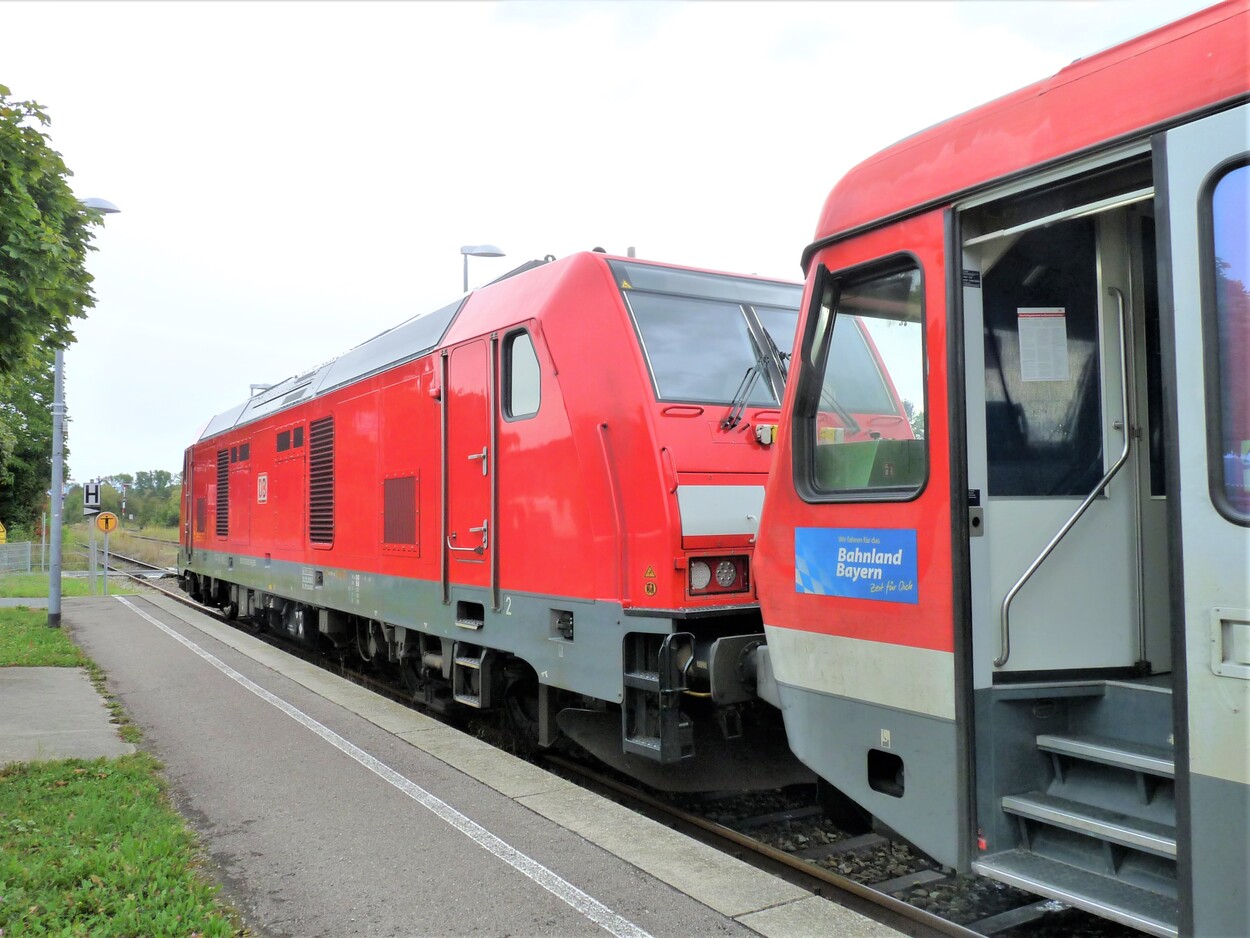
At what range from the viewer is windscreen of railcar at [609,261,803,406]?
5.79 m

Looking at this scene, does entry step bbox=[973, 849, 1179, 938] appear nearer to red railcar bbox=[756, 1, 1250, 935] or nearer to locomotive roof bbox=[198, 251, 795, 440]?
red railcar bbox=[756, 1, 1250, 935]

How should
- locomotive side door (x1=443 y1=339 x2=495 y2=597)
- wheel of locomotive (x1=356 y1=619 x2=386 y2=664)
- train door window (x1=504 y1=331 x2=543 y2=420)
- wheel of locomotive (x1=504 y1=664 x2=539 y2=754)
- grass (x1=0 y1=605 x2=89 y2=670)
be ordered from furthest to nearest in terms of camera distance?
1. grass (x1=0 y1=605 x2=89 y2=670)
2. wheel of locomotive (x1=356 y1=619 x2=386 y2=664)
3. wheel of locomotive (x1=504 y1=664 x2=539 y2=754)
4. locomotive side door (x1=443 y1=339 x2=495 y2=597)
5. train door window (x1=504 y1=331 x2=543 y2=420)

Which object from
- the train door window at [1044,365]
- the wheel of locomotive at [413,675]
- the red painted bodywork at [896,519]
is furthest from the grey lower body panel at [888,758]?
the wheel of locomotive at [413,675]

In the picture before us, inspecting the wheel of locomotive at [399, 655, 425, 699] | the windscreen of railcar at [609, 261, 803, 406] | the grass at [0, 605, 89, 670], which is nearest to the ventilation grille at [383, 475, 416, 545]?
the wheel of locomotive at [399, 655, 425, 699]

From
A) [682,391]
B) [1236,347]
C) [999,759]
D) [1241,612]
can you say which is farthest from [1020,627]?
[682,391]

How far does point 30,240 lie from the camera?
650 cm

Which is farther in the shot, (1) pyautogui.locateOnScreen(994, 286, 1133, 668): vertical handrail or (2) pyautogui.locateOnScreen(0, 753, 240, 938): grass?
(2) pyautogui.locateOnScreen(0, 753, 240, 938): grass

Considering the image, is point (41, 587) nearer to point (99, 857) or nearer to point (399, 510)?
point (399, 510)

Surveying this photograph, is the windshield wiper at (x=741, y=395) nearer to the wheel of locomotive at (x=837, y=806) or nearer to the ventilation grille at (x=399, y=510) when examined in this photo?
the wheel of locomotive at (x=837, y=806)

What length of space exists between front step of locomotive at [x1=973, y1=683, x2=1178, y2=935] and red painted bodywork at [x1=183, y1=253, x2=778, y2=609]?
2.09 metres

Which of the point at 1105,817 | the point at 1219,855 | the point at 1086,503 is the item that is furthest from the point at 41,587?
the point at 1219,855

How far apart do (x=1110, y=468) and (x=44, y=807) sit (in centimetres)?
556

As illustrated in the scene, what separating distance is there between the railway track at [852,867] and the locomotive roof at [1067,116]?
109 inches

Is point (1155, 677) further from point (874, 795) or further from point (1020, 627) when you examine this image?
point (874, 795)
